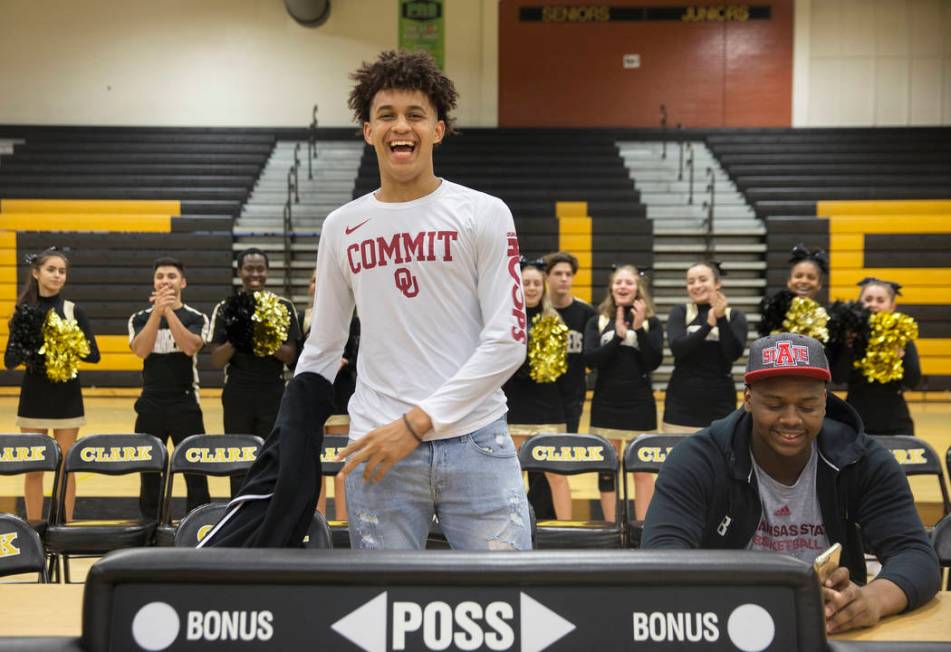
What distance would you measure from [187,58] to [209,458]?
1179 cm

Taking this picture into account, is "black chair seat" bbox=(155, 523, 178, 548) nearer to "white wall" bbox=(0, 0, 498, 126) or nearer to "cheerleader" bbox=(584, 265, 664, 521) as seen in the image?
"cheerleader" bbox=(584, 265, 664, 521)

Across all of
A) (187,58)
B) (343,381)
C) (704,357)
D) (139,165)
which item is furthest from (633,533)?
(187,58)

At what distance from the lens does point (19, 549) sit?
9.39 feet

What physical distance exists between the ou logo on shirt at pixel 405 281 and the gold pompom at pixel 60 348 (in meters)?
4.43

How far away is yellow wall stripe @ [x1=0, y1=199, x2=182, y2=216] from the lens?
12.5 metres

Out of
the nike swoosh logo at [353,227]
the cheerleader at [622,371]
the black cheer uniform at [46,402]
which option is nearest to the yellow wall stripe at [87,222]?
the black cheer uniform at [46,402]

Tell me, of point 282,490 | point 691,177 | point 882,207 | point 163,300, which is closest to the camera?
Answer: point 282,490

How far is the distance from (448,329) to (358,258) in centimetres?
24

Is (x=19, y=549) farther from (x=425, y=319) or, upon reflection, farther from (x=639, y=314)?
(x=639, y=314)

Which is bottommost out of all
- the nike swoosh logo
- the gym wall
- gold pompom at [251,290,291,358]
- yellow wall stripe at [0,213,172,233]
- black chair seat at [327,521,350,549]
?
black chair seat at [327,521,350,549]

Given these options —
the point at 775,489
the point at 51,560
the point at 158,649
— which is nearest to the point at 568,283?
the point at 51,560

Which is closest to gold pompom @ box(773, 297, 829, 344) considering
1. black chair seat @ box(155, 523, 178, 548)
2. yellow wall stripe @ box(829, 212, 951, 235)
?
black chair seat @ box(155, 523, 178, 548)

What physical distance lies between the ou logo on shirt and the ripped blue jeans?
311 millimetres

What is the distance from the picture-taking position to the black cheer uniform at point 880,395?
18.0 feet
